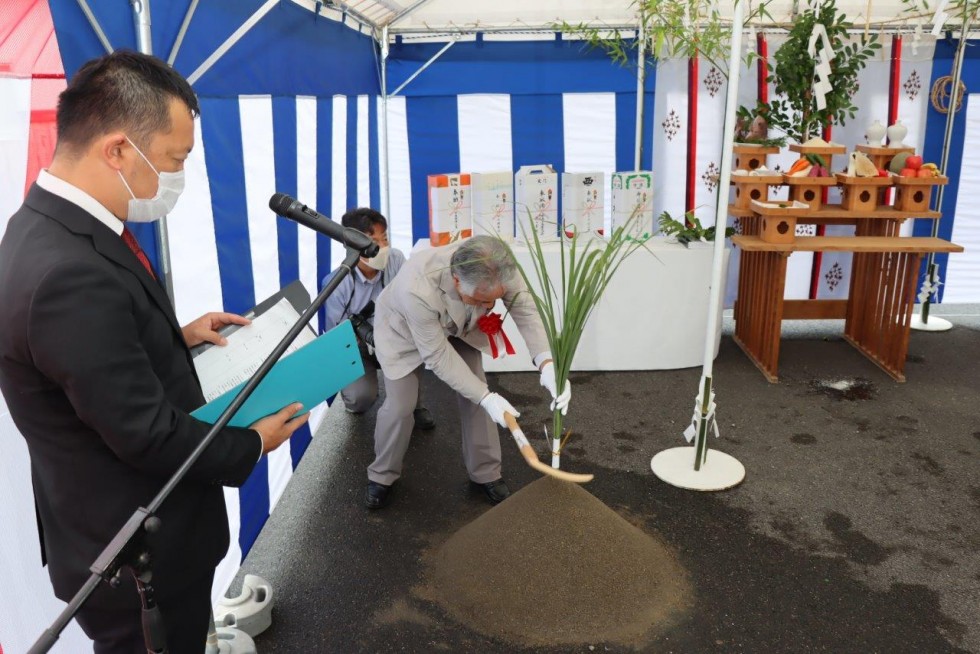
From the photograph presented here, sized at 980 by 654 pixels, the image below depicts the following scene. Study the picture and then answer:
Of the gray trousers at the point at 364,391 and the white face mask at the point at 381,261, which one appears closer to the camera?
the white face mask at the point at 381,261

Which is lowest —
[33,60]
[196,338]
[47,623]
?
[47,623]

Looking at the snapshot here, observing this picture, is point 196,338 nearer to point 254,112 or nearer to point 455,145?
point 254,112

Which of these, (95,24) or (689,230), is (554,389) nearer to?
(95,24)

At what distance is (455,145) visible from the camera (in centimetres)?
468

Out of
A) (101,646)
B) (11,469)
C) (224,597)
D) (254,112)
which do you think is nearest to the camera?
(101,646)

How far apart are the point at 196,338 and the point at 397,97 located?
11.4ft

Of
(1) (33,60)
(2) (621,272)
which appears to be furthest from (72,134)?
(2) (621,272)

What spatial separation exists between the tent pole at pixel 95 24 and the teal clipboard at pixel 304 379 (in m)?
0.80

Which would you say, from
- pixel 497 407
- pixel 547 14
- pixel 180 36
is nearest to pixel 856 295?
pixel 547 14

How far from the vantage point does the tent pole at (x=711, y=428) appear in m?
2.67

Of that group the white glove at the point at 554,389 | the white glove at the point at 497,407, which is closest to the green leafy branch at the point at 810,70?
the white glove at the point at 554,389

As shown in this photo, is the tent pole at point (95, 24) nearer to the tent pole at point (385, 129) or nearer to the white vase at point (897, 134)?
the tent pole at point (385, 129)

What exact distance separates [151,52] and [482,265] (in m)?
0.98

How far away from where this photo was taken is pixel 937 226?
4816mm
